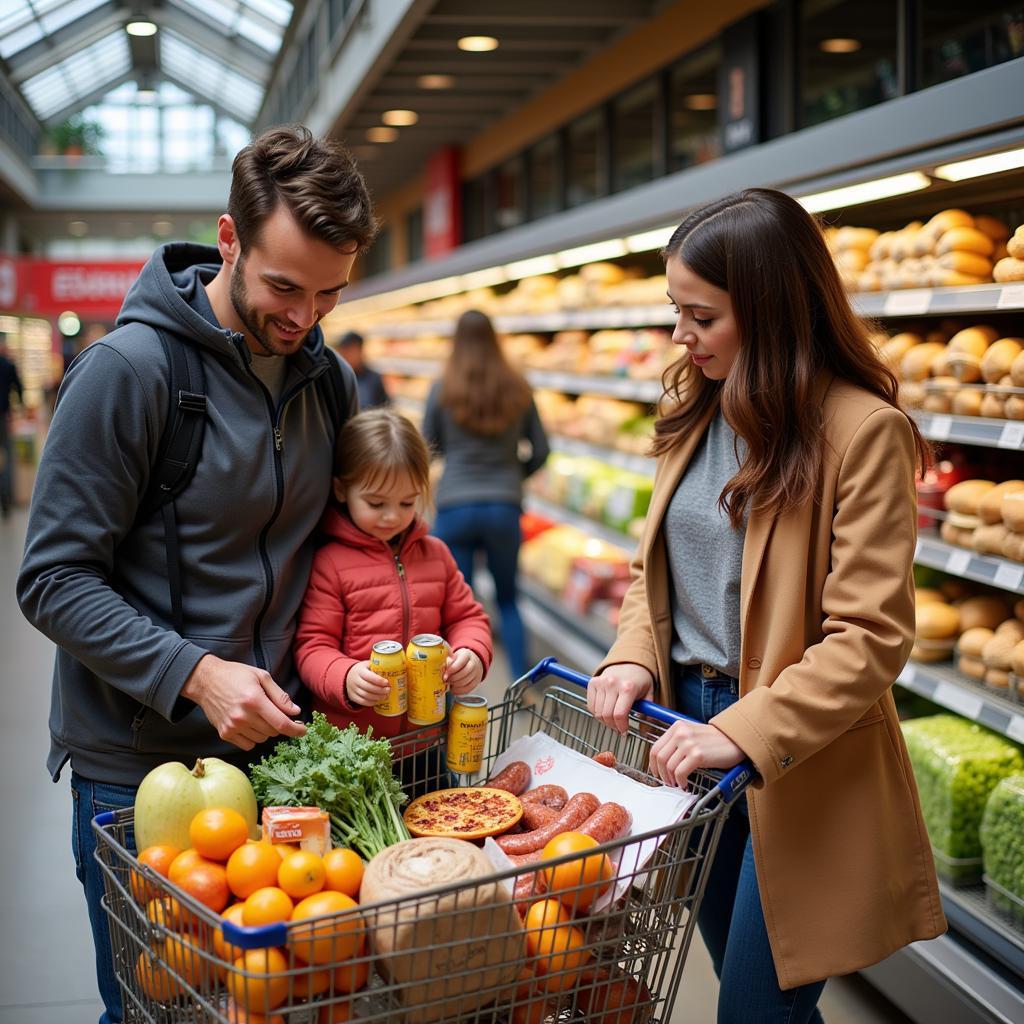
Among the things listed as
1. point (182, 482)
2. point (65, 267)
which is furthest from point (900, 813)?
point (65, 267)

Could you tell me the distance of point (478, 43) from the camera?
7.17m

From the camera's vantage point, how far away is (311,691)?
1917 mm

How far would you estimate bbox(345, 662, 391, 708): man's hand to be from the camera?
5.62 ft

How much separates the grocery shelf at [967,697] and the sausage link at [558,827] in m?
1.15

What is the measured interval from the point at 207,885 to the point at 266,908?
113 mm

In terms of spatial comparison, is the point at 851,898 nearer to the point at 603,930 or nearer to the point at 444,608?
the point at 603,930

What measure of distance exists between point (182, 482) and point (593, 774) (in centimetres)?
80

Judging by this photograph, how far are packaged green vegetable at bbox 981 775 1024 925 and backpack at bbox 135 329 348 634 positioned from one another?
2051mm

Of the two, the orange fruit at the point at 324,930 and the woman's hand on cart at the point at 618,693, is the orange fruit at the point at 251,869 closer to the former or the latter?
the orange fruit at the point at 324,930

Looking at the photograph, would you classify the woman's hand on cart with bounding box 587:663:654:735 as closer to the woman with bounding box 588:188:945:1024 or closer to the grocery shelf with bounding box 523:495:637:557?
the woman with bounding box 588:188:945:1024

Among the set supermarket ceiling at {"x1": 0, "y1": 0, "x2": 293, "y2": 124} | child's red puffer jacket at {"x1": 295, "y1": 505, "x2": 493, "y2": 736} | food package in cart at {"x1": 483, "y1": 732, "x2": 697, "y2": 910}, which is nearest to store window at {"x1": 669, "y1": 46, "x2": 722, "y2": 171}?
child's red puffer jacket at {"x1": 295, "y1": 505, "x2": 493, "y2": 736}

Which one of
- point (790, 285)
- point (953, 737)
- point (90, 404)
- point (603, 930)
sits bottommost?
point (953, 737)

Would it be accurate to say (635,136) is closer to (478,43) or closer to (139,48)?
(478,43)

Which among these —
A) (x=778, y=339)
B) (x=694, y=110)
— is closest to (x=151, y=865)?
(x=778, y=339)
